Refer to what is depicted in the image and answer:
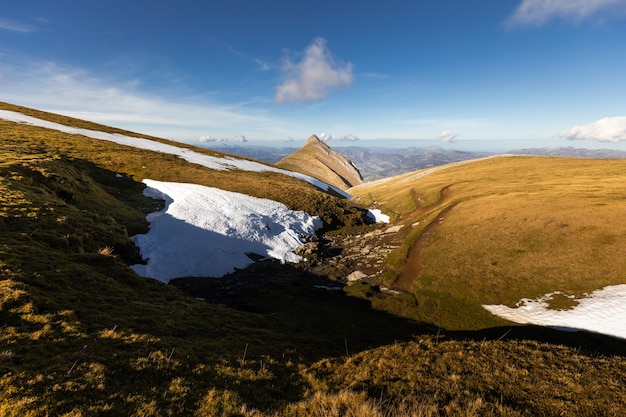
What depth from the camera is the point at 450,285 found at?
3603 cm

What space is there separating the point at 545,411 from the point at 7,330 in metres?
25.5

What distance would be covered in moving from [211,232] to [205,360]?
36043 millimetres

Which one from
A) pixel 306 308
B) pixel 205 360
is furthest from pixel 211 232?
pixel 205 360

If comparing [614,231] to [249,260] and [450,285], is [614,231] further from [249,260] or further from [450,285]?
[249,260]

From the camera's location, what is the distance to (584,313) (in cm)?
2820

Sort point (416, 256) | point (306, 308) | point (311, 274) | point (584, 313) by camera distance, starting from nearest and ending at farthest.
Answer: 1. point (584, 313)
2. point (306, 308)
3. point (311, 274)
4. point (416, 256)

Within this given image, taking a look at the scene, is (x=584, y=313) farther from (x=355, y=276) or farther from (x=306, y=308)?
(x=306, y=308)

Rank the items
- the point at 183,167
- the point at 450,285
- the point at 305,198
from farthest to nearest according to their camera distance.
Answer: the point at 183,167, the point at 305,198, the point at 450,285

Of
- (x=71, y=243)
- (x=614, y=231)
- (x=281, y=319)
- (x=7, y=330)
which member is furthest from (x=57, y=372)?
(x=614, y=231)

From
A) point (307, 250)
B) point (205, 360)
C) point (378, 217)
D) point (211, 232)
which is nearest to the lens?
point (205, 360)

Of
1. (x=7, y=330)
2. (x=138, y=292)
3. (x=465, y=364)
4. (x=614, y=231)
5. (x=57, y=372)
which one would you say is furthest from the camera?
(x=614, y=231)

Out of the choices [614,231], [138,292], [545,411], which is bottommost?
[138,292]

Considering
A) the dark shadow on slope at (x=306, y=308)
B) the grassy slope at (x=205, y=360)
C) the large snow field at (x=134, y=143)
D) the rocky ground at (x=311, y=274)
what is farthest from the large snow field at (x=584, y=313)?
the large snow field at (x=134, y=143)

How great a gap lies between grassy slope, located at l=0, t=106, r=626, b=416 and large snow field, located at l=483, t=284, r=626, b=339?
26.7 ft
